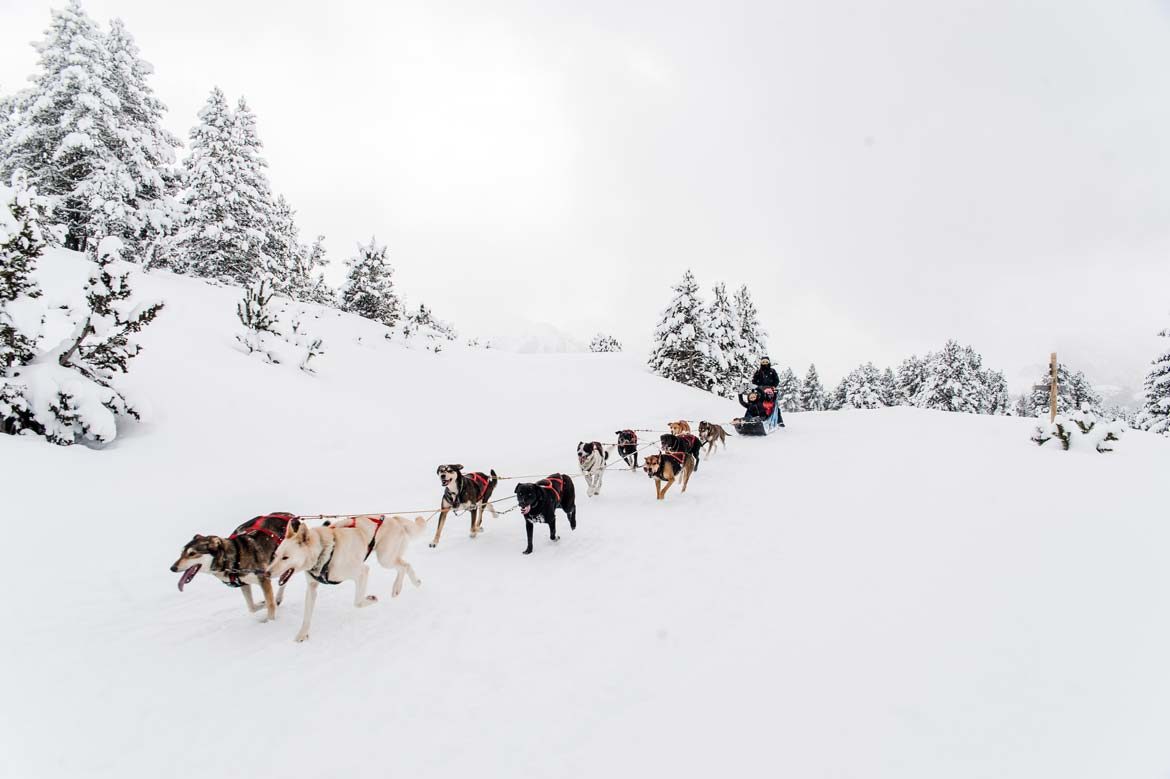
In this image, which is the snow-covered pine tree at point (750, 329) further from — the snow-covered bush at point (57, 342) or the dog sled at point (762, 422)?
the snow-covered bush at point (57, 342)

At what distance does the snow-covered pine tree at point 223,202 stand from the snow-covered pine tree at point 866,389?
174ft

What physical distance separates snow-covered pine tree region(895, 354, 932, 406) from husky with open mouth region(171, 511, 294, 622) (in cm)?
5821

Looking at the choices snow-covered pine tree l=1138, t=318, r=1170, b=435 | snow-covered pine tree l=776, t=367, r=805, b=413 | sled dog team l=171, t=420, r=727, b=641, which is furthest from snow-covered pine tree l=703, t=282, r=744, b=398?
sled dog team l=171, t=420, r=727, b=641

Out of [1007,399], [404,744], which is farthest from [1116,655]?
[1007,399]

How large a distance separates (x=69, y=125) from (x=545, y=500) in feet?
75.7

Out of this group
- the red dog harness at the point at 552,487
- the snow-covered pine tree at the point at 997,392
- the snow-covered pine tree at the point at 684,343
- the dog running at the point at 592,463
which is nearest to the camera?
the red dog harness at the point at 552,487

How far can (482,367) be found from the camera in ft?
60.4

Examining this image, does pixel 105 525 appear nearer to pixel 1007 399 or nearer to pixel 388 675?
pixel 388 675

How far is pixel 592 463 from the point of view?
871cm

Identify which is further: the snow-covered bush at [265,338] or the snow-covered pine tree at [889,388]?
the snow-covered pine tree at [889,388]

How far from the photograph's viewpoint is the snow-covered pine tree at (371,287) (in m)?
29.9

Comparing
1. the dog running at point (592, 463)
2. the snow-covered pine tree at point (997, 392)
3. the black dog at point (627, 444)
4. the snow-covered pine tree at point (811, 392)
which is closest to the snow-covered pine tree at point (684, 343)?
the black dog at point (627, 444)

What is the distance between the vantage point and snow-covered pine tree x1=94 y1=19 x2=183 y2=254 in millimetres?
17297

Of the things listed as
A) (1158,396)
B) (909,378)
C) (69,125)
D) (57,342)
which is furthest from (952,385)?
(69,125)
